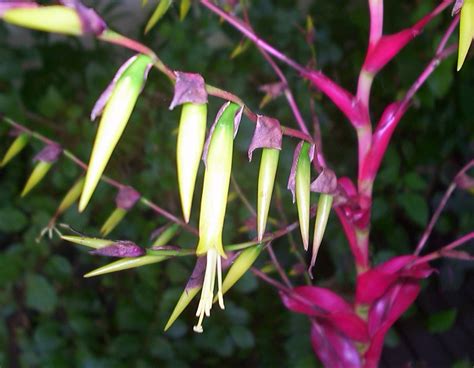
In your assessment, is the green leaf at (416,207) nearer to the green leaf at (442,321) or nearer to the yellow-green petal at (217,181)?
the green leaf at (442,321)

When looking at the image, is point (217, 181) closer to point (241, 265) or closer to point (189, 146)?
point (189, 146)

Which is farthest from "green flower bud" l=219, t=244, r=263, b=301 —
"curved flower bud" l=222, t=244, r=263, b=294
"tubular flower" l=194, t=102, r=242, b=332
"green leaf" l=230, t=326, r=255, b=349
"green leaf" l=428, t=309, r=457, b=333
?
"green leaf" l=428, t=309, r=457, b=333

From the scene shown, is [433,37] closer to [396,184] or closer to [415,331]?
[396,184]

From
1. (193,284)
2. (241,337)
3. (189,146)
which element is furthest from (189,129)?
(241,337)

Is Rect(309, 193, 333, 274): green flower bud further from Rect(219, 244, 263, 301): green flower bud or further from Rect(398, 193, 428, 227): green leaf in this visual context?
Rect(398, 193, 428, 227): green leaf

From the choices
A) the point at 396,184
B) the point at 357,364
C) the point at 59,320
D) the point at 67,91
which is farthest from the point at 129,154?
the point at 357,364

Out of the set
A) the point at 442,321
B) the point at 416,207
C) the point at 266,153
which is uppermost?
the point at 266,153

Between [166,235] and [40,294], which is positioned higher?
[166,235]
